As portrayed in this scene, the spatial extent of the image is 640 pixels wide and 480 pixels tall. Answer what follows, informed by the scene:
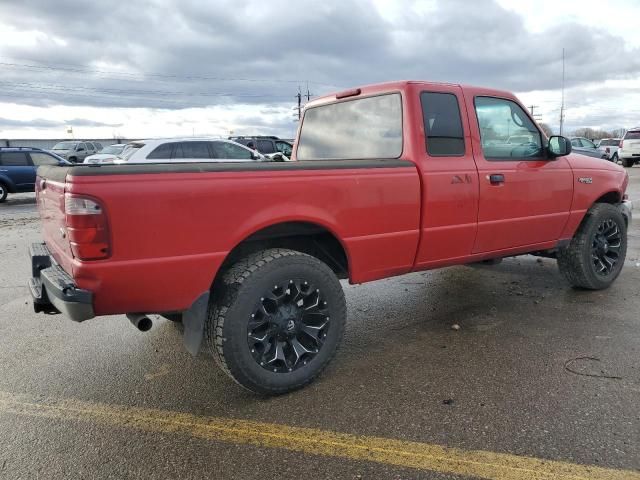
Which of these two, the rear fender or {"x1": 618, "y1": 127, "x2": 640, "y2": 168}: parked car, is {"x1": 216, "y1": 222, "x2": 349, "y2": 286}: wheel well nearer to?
the rear fender

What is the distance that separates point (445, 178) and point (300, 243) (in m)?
1.18

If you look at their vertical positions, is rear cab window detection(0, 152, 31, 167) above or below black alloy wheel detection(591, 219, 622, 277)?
above

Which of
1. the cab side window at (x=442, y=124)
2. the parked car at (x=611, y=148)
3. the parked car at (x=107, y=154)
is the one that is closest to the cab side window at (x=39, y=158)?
the parked car at (x=107, y=154)

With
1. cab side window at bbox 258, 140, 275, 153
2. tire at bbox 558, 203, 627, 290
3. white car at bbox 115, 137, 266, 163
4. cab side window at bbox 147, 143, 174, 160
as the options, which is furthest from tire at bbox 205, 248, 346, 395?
cab side window at bbox 258, 140, 275, 153

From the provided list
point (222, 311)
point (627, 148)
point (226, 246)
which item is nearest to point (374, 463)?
point (222, 311)

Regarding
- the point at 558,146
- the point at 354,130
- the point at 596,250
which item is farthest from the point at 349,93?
the point at 596,250

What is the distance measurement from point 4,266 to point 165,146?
5861 mm

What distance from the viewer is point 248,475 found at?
2.47 meters

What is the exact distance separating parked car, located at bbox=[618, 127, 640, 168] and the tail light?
99.2ft

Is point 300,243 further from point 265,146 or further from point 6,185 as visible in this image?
point 265,146

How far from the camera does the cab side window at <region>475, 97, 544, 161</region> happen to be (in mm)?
4309

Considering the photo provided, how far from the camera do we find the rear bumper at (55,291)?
2.72 m

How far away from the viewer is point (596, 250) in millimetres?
5328

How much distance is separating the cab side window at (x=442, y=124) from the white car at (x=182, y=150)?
838cm
